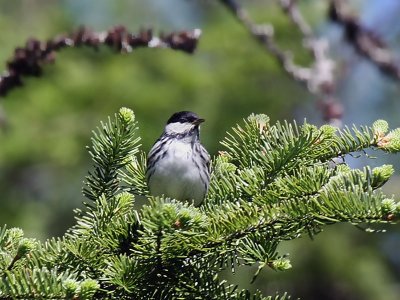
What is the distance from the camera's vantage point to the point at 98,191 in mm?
2123

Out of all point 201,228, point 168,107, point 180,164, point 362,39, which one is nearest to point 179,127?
point 180,164

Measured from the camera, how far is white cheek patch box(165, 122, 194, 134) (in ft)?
11.8

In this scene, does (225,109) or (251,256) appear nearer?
(251,256)

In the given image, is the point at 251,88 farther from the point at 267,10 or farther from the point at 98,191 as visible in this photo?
the point at 98,191

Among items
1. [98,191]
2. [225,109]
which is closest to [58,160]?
[225,109]

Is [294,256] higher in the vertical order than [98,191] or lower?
higher

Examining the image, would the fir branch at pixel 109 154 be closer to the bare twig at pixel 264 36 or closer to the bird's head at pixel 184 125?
the bird's head at pixel 184 125

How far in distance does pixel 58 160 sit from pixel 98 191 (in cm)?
573

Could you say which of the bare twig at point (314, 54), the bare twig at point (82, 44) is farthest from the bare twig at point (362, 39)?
the bare twig at point (82, 44)

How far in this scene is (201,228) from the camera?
5.90 ft

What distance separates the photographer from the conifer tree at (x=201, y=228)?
5.58ft

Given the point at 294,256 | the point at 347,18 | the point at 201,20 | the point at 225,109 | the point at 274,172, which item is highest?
the point at 201,20

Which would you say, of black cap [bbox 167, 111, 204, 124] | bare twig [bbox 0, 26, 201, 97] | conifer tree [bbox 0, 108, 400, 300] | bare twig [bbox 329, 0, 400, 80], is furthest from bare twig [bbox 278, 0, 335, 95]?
conifer tree [bbox 0, 108, 400, 300]

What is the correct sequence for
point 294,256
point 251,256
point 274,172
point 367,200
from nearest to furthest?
point 367,200, point 251,256, point 274,172, point 294,256
